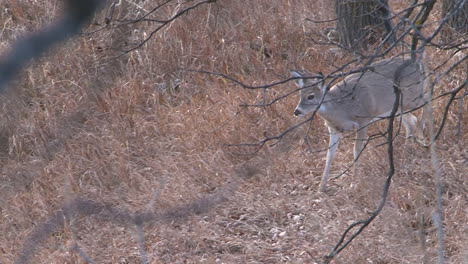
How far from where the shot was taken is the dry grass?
17.2 ft

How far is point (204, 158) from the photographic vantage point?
20.7 ft

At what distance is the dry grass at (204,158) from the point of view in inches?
206

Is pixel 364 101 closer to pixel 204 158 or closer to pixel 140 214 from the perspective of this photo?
pixel 204 158

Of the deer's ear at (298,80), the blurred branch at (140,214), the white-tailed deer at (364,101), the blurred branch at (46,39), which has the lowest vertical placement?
the white-tailed deer at (364,101)

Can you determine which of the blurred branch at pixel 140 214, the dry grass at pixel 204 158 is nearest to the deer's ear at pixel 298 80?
the dry grass at pixel 204 158

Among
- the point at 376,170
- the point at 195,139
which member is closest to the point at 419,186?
the point at 376,170

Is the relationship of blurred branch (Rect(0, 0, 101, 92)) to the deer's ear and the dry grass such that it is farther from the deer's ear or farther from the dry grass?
the deer's ear

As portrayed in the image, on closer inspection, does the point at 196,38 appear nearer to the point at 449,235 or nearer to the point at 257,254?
the point at 257,254

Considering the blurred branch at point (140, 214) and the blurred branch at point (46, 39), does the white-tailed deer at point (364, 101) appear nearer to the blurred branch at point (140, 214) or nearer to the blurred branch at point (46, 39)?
the blurred branch at point (140, 214)

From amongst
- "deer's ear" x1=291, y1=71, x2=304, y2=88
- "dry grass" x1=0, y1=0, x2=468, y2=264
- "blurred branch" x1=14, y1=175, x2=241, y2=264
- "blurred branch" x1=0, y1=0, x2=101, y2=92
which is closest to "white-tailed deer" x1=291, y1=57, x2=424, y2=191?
"deer's ear" x1=291, y1=71, x2=304, y2=88

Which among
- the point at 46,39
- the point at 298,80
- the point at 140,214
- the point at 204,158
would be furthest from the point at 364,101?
the point at 46,39

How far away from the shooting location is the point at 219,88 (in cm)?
736

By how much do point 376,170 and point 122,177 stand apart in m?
1.94

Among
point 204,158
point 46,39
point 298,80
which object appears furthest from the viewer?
point 204,158
